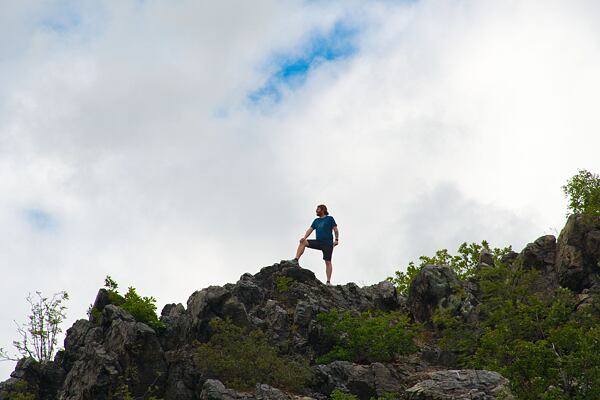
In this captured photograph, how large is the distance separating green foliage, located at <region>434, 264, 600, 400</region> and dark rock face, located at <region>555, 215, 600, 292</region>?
5.82 ft

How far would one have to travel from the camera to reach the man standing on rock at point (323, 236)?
38938 mm

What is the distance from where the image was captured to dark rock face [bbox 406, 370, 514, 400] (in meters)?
26.0

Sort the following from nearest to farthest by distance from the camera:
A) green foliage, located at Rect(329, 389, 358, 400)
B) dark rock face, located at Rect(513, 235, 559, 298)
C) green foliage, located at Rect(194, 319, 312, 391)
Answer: green foliage, located at Rect(329, 389, 358, 400), green foliage, located at Rect(194, 319, 312, 391), dark rock face, located at Rect(513, 235, 559, 298)

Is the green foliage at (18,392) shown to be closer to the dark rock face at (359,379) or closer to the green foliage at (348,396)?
the dark rock face at (359,379)

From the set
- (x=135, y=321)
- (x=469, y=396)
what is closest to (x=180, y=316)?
(x=135, y=321)

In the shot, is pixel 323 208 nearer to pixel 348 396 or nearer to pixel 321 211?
pixel 321 211

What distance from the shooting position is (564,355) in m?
26.3

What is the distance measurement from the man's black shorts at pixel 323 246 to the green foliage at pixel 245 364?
9040 mm

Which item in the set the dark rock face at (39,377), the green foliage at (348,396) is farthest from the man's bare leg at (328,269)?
the dark rock face at (39,377)

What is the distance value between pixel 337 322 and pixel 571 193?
827 inches

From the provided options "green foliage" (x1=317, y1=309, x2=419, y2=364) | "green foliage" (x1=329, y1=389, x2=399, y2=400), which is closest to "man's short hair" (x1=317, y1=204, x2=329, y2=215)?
"green foliage" (x1=317, y1=309, x2=419, y2=364)

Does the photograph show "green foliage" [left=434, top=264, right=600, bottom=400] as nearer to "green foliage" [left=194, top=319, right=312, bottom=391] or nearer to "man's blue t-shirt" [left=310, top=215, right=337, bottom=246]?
"man's blue t-shirt" [left=310, top=215, right=337, bottom=246]

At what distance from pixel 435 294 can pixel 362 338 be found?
859cm

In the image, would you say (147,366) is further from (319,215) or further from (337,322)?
(319,215)
